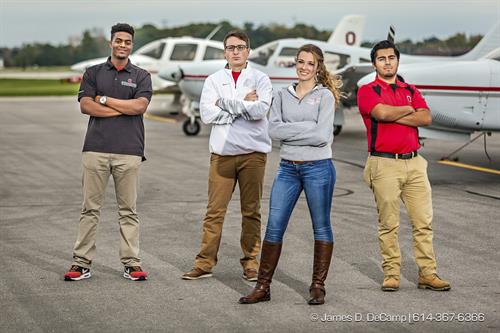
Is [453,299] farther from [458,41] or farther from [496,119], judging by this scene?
[458,41]

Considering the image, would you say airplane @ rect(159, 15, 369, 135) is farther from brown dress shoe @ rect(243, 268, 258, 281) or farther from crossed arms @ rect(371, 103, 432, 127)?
crossed arms @ rect(371, 103, 432, 127)

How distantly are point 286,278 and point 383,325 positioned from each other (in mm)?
1466

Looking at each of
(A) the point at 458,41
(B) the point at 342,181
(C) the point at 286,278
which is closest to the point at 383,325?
(C) the point at 286,278

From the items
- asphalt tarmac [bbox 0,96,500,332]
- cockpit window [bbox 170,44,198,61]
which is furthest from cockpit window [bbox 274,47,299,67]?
cockpit window [bbox 170,44,198,61]

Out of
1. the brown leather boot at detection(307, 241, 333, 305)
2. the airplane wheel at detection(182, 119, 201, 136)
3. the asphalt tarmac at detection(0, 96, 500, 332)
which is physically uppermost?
the brown leather boot at detection(307, 241, 333, 305)

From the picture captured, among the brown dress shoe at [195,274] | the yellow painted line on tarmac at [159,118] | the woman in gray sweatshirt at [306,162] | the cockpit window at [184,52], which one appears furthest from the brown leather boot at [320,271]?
the cockpit window at [184,52]

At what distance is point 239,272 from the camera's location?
7.63m

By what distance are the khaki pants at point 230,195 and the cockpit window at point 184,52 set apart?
22344mm

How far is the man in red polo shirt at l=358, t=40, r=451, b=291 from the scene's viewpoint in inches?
Answer: 274

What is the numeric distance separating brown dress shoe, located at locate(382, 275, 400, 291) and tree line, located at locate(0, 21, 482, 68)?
56.0 feet

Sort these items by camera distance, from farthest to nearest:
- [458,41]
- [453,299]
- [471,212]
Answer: [458,41] < [471,212] < [453,299]

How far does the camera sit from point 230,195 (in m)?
7.34

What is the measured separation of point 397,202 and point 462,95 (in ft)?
20.3

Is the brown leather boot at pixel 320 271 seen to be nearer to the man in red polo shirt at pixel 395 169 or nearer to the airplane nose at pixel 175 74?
the man in red polo shirt at pixel 395 169
